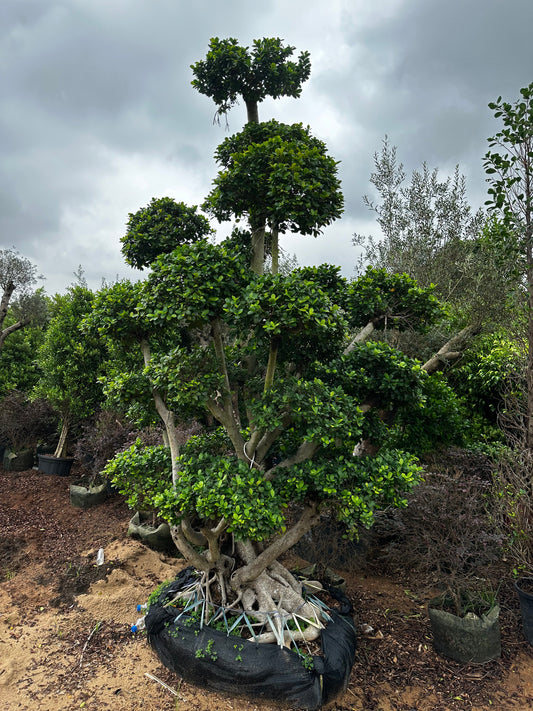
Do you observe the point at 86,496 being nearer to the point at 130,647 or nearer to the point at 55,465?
the point at 55,465

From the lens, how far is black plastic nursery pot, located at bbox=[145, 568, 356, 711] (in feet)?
10.4

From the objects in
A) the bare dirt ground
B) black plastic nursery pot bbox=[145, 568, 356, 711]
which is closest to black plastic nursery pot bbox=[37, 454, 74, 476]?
the bare dirt ground

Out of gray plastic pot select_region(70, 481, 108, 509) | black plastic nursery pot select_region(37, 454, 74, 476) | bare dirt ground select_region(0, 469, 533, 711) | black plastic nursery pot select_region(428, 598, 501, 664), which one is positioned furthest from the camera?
black plastic nursery pot select_region(37, 454, 74, 476)

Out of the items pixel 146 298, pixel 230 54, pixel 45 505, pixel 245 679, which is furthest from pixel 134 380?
pixel 45 505

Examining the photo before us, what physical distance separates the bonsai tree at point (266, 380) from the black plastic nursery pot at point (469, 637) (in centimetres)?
124

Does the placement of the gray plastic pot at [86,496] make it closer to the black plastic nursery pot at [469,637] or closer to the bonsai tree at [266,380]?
the bonsai tree at [266,380]

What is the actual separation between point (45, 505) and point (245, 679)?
5785 millimetres

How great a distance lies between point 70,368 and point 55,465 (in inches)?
85.7

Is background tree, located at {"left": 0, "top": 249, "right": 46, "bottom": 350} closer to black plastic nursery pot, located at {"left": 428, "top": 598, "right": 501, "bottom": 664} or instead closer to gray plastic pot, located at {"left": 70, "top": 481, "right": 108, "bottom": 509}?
gray plastic pot, located at {"left": 70, "top": 481, "right": 108, "bottom": 509}

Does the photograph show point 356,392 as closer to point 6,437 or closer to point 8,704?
point 8,704

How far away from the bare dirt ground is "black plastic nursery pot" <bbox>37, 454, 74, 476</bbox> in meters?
2.97

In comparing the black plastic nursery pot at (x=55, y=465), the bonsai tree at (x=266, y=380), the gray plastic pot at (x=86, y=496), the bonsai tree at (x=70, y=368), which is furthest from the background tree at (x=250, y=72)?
the black plastic nursery pot at (x=55, y=465)

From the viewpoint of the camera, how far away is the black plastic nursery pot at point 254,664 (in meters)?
3.18

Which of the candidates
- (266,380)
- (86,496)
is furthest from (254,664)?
(86,496)
